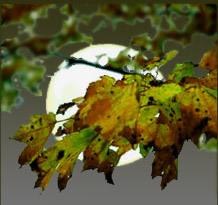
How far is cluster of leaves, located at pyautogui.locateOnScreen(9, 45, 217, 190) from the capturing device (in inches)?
39.2

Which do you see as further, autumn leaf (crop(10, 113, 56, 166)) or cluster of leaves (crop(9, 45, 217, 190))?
autumn leaf (crop(10, 113, 56, 166))

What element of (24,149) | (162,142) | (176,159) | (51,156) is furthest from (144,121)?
(24,149)

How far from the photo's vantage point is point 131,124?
3.61 ft

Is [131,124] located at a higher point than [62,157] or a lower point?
higher

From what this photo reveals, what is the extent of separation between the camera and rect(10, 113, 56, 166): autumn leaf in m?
1.26

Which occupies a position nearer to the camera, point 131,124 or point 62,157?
point 131,124

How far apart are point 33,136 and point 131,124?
43 cm

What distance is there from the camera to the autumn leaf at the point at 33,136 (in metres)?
1.26

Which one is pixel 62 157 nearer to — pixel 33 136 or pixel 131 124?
pixel 33 136

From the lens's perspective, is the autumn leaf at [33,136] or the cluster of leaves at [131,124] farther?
the autumn leaf at [33,136]

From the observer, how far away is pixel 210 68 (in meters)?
1.04

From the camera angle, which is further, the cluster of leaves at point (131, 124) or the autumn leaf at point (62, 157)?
the autumn leaf at point (62, 157)

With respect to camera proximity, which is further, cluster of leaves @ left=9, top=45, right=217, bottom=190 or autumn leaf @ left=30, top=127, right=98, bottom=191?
autumn leaf @ left=30, top=127, right=98, bottom=191

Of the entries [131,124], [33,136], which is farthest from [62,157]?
[131,124]
